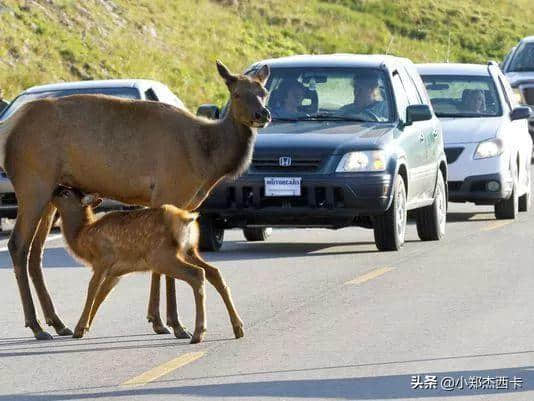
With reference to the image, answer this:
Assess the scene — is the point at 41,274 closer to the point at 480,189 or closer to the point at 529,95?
the point at 480,189

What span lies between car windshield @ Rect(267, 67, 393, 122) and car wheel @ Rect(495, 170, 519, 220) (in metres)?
3.97

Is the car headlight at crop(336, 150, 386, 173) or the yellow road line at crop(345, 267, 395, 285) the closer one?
the yellow road line at crop(345, 267, 395, 285)

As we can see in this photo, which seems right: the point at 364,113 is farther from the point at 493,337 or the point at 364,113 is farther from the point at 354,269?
the point at 493,337

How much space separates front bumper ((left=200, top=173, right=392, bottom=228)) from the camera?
16344mm

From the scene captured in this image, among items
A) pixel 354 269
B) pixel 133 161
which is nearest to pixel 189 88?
pixel 354 269

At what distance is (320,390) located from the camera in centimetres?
921

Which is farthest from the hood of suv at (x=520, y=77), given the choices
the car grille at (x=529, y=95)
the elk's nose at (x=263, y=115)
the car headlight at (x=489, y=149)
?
the elk's nose at (x=263, y=115)

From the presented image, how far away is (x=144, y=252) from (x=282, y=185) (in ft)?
18.2

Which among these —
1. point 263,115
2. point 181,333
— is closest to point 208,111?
point 263,115

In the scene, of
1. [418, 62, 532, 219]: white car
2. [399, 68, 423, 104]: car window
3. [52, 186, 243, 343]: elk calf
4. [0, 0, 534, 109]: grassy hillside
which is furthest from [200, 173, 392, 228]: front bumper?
[0, 0, 534, 109]: grassy hillside

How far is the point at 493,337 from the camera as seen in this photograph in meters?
11.1

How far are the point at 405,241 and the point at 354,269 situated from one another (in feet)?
10.3

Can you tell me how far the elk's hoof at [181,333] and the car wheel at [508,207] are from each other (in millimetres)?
10448

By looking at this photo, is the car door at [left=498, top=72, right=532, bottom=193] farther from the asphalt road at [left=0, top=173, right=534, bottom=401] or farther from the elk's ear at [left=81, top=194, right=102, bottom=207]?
the elk's ear at [left=81, top=194, right=102, bottom=207]
